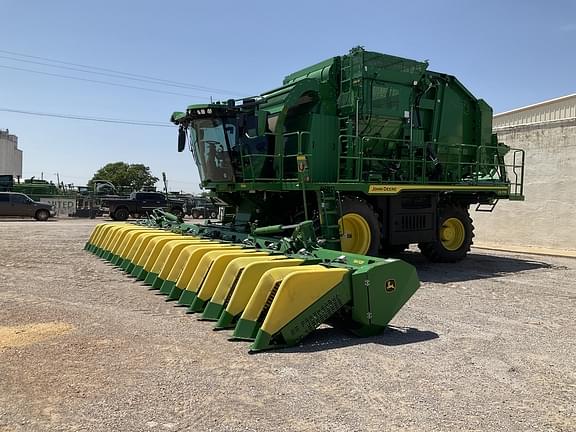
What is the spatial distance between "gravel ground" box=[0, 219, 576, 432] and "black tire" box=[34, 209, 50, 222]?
25456 millimetres

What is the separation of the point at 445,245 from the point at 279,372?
31.9 ft

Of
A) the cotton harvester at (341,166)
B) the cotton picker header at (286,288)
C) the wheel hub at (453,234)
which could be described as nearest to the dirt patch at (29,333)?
the cotton picker header at (286,288)

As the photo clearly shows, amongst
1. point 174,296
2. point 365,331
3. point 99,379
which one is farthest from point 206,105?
point 99,379

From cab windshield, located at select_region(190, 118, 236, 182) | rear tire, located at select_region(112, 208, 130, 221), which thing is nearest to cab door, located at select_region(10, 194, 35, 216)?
rear tire, located at select_region(112, 208, 130, 221)

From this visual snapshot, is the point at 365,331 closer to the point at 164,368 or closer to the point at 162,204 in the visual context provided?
the point at 164,368

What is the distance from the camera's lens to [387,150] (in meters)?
12.5

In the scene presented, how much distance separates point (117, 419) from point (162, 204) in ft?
98.0

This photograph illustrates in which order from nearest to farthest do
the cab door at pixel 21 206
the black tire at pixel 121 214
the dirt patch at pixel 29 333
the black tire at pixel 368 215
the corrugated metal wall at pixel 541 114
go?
the dirt patch at pixel 29 333, the black tire at pixel 368 215, the corrugated metal wall at pixel 541 114, the cab door at pixel 21 206, the black tire at pixel 121 214

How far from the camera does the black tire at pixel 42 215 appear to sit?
31.2 metres

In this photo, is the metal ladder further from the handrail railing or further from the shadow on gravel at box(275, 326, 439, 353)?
the shadow on gravel at box(275, 326, 439, 353)

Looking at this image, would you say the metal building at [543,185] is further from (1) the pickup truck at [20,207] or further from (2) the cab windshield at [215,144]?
(1) the pickup truck at [20,207]

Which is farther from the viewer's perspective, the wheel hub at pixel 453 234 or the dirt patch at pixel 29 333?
the wheel hub at pixel 453 234

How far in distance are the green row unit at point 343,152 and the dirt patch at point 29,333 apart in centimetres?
559

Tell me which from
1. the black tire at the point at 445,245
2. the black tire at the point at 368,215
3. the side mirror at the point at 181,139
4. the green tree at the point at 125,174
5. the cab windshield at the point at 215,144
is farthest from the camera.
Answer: the green tree at the point at 125,174
